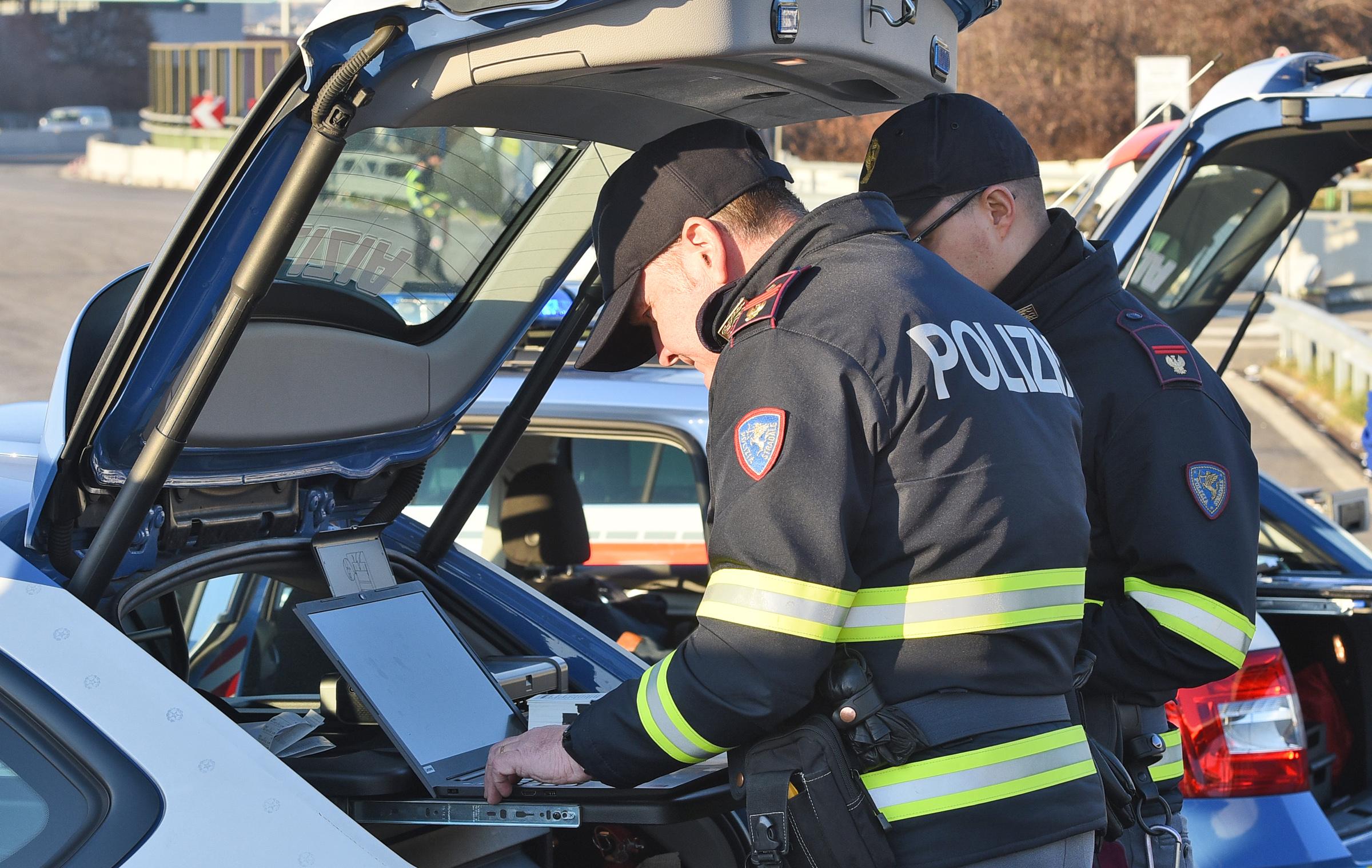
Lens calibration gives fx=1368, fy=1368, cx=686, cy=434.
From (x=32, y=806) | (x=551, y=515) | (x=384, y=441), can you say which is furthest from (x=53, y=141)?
(x=32, y=806)

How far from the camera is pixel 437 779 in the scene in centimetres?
202

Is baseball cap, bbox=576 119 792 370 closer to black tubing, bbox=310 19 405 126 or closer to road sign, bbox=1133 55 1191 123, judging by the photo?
black tubing, bbox=310 19 405 126

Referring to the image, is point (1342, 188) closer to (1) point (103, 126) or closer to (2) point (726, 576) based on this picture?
(2) point (726, 576)

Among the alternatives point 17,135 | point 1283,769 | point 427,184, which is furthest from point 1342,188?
point 17,135

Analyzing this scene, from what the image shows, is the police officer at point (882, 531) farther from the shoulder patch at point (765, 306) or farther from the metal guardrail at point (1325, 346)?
the metal guardrail at point (1325, 346)

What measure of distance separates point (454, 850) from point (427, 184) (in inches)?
43.9

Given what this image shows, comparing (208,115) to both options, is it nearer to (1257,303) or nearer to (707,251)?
(1257,303)

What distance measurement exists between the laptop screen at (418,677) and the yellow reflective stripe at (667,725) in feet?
1.60

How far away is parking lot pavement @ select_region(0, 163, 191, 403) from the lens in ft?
→ 45.4

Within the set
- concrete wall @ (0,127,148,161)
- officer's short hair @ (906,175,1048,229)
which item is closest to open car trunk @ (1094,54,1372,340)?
officer's short hair @ (906,175,1048,229)

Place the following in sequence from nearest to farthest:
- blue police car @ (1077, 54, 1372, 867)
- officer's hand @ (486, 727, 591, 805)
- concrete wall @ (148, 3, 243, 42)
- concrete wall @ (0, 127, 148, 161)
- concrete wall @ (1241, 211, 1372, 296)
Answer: officer's hand @ (486, 727, 591, 805) → blue police car @ (1077, 54, 1372, 867) → concrete wall @ (1241, 211, 1372, 296) → concrete wall @ (0, 127, 148, 161) → concrete wall @ (148, 3, 243, 42)

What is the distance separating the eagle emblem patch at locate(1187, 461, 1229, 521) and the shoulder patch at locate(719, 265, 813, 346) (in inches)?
35.6

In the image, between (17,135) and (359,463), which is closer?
(359,463)

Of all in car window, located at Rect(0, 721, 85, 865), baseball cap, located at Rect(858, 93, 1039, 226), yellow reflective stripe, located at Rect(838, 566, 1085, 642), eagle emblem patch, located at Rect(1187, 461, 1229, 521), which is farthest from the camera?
baseball cap, located at Rect(858, 93, 1039, 226)
